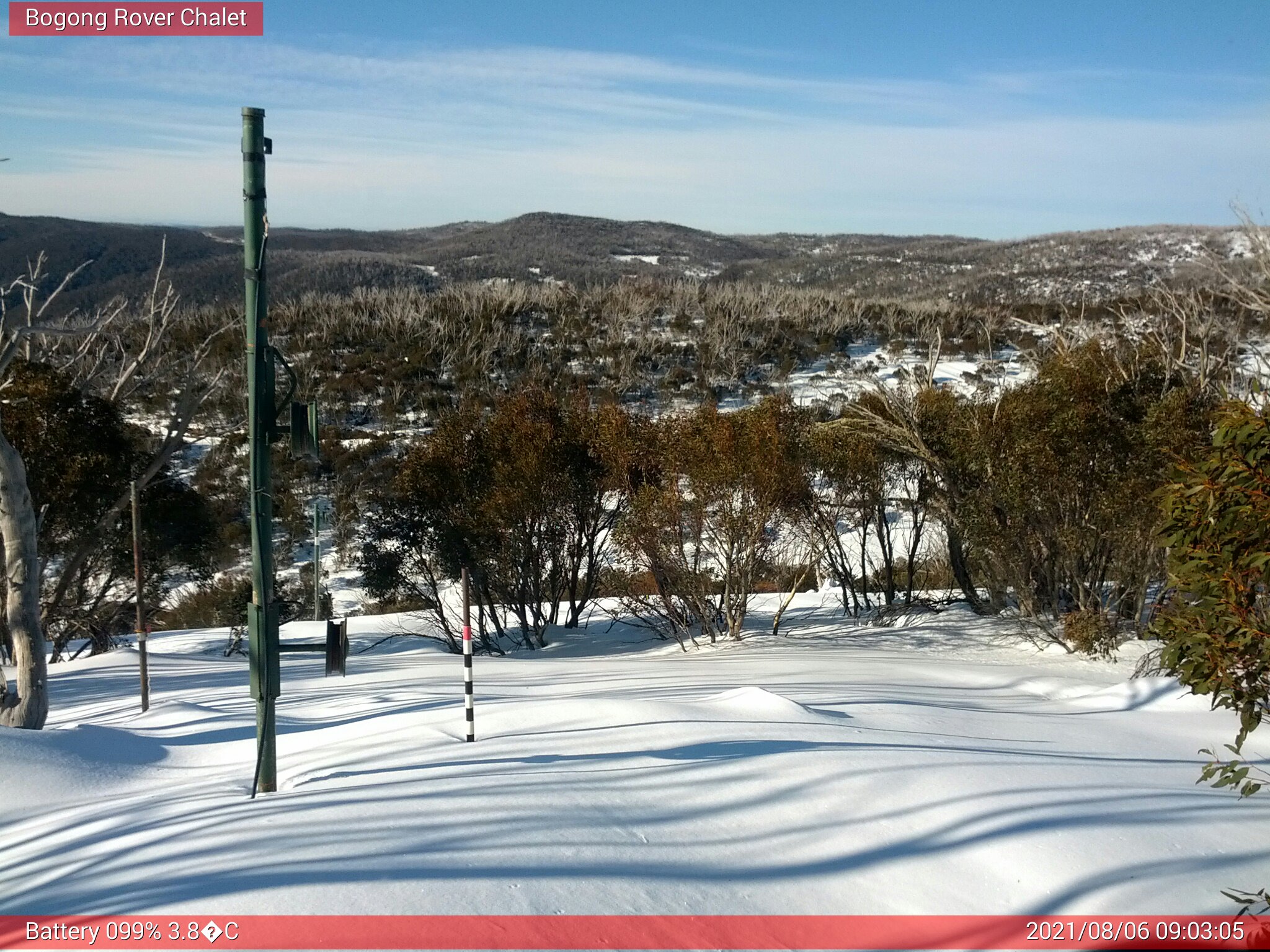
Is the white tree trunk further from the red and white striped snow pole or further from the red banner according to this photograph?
the red banner

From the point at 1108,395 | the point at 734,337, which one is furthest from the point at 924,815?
the point at 734,337

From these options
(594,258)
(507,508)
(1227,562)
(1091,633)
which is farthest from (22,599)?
(594,258)

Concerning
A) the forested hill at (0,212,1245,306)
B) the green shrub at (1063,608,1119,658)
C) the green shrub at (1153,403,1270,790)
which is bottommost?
the green shrub at (1063,608,1119,658)

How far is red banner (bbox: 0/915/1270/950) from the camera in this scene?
12.7 feet

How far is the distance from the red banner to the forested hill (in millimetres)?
51420

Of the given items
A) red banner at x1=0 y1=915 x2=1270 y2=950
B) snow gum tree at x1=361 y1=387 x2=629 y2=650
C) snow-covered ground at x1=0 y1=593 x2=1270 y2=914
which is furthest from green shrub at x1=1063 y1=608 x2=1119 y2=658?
red banner at x1=0 y1=915 x2=1270 y2=950

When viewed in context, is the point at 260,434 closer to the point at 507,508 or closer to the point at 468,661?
the point at 468,661

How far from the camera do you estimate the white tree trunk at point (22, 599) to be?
9.43m

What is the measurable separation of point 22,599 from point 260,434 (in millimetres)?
5451

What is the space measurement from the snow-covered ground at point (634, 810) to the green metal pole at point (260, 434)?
0.54 meters

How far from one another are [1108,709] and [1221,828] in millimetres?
4984

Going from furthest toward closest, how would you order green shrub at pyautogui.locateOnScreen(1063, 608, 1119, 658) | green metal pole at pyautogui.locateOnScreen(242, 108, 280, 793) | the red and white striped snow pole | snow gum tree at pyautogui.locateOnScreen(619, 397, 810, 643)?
1. snow gum tree at pyautogui.locateOnScreen(619, 397, 810, 643)
2. green shrub at pyautogui.locateOnScreen(1063, 608, 1119, 658)
3. the red and white striped snow pole
4. green metal pole at pyautogui.locateOnScreen(242, 108, 280, 793)

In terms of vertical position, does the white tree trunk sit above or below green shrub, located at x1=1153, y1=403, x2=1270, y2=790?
below

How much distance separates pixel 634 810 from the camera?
17.3 feet
